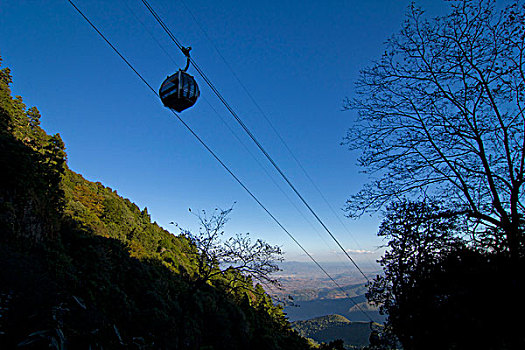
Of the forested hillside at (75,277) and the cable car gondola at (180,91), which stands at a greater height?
the cable car gondola at (180,91)

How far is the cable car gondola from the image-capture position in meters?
5.34

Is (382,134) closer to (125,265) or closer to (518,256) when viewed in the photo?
(518,256)

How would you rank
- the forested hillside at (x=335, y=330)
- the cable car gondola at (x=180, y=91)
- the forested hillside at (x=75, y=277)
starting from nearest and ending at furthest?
the forested hillside at (x=75, y=277) < the cable car gondola at (x=180, y=91) < the forested hillside at (x=335, y=330)

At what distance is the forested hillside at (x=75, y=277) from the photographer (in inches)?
189

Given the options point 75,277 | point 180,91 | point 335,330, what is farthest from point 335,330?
point 180,91

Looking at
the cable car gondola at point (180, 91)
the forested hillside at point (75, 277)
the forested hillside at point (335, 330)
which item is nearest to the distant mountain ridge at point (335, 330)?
the forested hillside at point (335, 330)

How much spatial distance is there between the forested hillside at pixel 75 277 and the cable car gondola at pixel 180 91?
5.18m

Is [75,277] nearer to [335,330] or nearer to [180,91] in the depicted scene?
[180,91]

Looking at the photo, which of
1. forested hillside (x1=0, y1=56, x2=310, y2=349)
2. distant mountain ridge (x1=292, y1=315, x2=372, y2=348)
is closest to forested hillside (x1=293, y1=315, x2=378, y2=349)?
distant mountain ridge (x1=292, y1=315, x2=372, y2=348)

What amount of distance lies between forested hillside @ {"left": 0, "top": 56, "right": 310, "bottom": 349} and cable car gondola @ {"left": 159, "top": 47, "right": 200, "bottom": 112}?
5.18m

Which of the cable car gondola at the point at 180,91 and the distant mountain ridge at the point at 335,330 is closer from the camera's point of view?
the cable car gondola at the point at 180,91

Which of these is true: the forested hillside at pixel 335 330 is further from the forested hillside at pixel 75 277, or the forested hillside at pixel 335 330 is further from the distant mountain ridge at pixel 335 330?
the forested hillside at pixel 75 277

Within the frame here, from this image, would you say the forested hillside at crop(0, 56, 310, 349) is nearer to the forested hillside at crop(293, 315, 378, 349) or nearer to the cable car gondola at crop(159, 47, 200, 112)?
the cable car gondola at crop(159, 47, 200, 112)

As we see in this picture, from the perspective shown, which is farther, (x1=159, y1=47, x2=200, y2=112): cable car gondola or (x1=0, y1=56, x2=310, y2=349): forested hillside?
(x1=159, y1=47, x2=200, y2=112): cable car gondola
